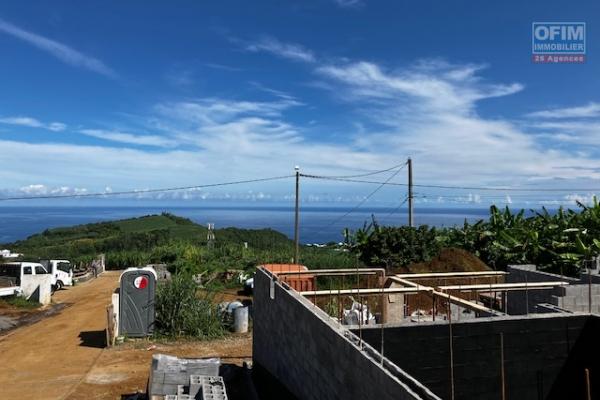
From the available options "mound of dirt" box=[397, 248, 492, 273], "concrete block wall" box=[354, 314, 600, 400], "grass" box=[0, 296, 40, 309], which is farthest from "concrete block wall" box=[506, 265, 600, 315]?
"grass" box=[0, 296, 40, 309]

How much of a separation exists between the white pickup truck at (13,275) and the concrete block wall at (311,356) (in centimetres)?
1446

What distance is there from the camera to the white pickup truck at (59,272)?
25.7 m

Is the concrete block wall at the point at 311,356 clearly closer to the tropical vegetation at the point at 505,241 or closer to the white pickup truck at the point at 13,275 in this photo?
the tropical vegetation at the point at 505,241

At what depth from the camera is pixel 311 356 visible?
7828mm

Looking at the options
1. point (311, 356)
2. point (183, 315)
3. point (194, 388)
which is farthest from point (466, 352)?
point (183, 315)

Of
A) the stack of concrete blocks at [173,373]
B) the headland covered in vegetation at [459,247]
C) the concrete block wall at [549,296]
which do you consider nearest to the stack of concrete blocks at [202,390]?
the stack of concrete blocks at [173,373]

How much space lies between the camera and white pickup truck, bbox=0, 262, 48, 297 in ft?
69.6

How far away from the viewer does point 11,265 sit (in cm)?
2247

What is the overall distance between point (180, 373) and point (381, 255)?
16.9 m

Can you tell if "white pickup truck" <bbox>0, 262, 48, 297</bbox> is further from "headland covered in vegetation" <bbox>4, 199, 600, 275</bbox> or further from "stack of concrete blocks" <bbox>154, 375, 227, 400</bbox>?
"stack of concrete blocks" <bbox>154, 375, 227, 400</bbox>

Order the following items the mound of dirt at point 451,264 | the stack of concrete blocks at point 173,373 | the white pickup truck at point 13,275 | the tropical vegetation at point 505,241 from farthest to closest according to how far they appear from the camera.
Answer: the mound of dirt at point 451,264
the white pickup truck at point 13,275
the tropical vegetation at point 505,241
the stack of concrete blocks at point 173,373

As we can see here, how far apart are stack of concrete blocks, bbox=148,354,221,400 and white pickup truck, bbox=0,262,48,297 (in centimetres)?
1542

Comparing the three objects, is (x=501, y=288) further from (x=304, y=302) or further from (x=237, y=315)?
(x=237, y=315)

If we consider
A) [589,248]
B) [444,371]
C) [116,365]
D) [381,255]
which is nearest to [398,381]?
[444,371]
